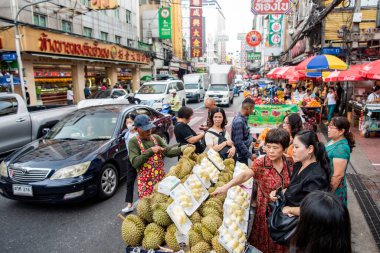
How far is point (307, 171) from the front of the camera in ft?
8.35

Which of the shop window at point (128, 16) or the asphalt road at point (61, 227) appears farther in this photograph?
the shop window at point (128, 16)

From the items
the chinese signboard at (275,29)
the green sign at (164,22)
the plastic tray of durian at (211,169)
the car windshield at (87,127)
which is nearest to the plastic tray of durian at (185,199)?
the plastic tray of durian at (211,169)

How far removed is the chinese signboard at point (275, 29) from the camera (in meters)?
34.0

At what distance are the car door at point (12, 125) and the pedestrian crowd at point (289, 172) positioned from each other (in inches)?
198

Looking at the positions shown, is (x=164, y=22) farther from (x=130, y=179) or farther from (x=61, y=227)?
(x=61, y=227)

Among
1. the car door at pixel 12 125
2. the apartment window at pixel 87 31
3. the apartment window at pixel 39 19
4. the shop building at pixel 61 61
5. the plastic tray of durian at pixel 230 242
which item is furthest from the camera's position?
the apartment window at pixel 87 31

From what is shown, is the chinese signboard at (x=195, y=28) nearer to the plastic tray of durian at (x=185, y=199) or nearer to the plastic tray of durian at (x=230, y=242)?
the plastic tray of durian at (x=185, y=199)

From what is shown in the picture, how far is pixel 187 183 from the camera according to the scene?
2.76 m

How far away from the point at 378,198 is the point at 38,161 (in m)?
6.02

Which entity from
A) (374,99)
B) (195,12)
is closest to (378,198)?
(374,99)

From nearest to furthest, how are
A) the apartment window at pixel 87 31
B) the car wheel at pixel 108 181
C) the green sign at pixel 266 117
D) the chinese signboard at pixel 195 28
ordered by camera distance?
the car wheel at pixel 108 181
the green sign at pixel 266 117
the apartment window at pixel 87 31
the chinese signboard at pixel 195 28

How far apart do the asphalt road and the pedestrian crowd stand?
0.49 metres

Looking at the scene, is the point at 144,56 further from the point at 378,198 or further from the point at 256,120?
the point at 378,198

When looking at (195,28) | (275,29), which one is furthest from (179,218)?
(195,28)
